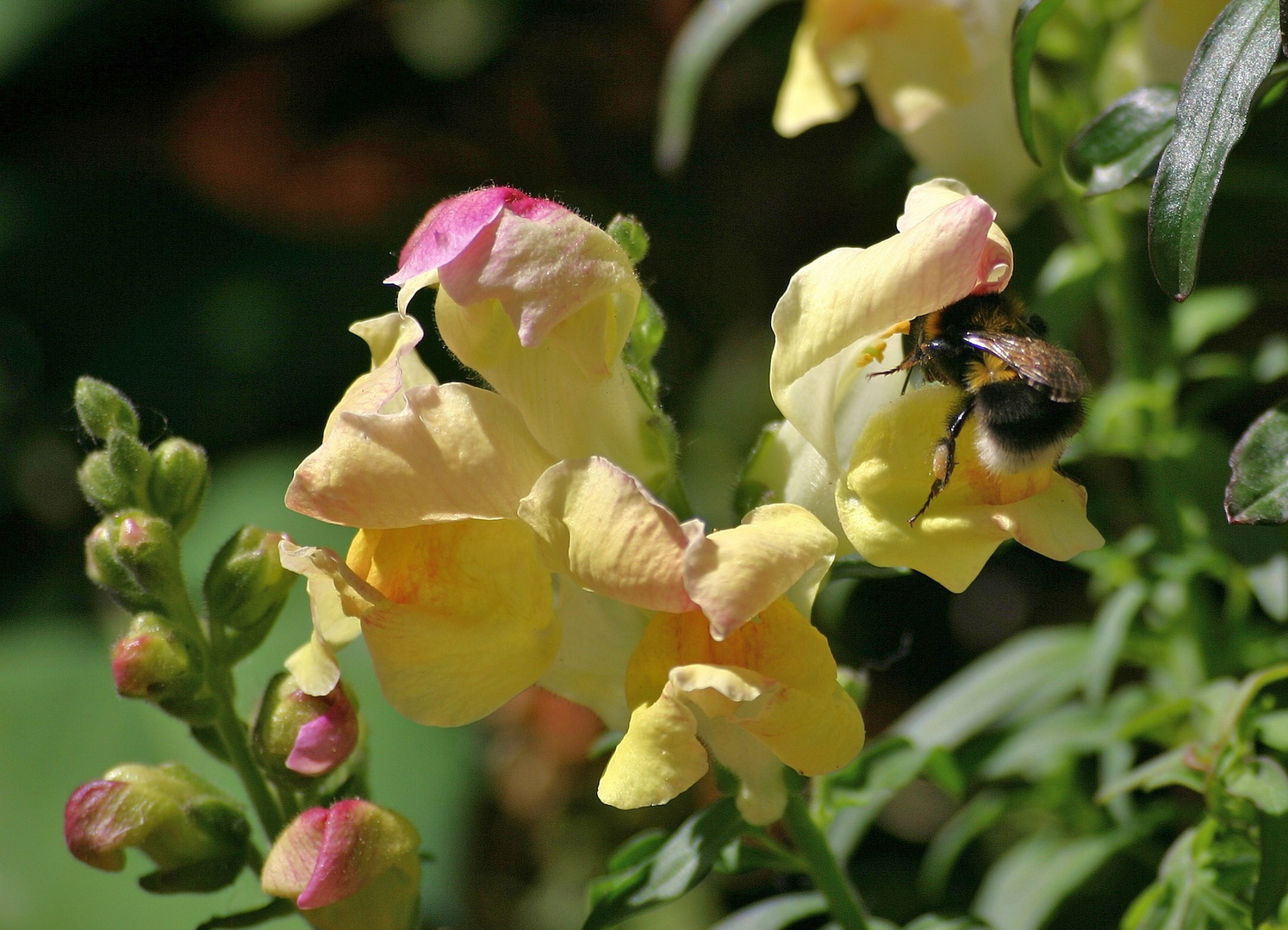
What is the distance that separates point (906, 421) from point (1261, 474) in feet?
0.71

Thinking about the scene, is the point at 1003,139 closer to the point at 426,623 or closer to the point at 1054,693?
the point at 1054,693

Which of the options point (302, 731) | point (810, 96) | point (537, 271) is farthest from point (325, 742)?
point (810, 96)

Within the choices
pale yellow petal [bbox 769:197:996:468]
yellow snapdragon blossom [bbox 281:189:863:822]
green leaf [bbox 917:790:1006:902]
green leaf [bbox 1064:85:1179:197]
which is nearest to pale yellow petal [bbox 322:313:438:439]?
yellow snapdragon blossom [bbox 281:189:863:822]

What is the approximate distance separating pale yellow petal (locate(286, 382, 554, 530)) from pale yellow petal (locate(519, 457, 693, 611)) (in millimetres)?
40

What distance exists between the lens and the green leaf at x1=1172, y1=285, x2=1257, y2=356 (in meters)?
1.30

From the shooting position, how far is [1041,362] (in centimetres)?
81

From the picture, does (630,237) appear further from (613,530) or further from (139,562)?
(139,562)

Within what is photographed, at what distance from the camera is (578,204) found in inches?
104

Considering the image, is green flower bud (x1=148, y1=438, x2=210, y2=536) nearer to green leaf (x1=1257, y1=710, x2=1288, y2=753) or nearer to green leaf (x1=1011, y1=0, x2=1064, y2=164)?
green leaf (x1=1011, y1=0, x2=1064, y2=164)

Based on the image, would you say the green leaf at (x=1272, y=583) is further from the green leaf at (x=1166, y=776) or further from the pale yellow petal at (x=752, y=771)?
the pale yellow petal at (x=752, y=771)

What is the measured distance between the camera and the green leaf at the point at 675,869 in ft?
2.84

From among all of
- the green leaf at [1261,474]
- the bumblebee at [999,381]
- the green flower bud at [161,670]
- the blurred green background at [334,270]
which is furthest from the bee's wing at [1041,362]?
the blurred green background at [334,270]

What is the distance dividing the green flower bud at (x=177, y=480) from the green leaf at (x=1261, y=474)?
671 mm

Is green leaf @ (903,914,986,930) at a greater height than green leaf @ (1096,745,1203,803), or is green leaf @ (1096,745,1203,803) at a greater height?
green leaf @ (1096,745,1203,803)
